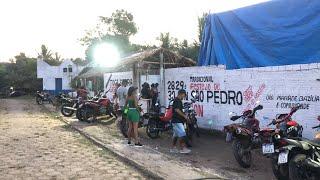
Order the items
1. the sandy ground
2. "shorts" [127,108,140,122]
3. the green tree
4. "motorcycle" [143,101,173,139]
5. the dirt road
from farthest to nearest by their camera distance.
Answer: the green tree → "motorcycle" [143,101,173,139] → "shorts" [127,108,140,122] → the sandy ground → the dirt road

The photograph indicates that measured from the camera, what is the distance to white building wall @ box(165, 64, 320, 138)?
11.7 meters

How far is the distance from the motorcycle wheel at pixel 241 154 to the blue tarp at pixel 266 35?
13.8ft

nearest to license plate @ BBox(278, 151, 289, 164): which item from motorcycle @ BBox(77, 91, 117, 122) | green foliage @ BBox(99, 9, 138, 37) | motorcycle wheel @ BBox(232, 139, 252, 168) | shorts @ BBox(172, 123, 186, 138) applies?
motorcycle wheel @ BBox(232, 139, 252, 168)

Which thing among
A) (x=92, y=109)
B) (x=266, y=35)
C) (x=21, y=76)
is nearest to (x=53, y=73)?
(x=21, y=76)

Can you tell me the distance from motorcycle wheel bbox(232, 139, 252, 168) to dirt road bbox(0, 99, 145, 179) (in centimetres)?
209

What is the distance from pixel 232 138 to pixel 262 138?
0.80m

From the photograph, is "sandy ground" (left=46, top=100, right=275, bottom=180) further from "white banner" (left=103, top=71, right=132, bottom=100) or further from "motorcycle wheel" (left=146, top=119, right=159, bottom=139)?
"white banner" (left=103, top=71, right=132, bottom=100)

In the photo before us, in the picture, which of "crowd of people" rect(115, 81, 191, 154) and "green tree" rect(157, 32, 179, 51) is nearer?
"crowd of people" rect(115, 81, 191, 154)

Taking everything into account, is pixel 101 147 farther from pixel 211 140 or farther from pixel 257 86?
pixel 257 86

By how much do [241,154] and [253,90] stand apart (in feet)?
13.0

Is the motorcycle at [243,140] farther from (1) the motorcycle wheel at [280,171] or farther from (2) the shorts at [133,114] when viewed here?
(2) the shorts at [133,114]

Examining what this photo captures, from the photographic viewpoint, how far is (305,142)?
784 centimetres

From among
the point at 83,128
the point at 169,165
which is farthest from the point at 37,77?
the point at 169,165

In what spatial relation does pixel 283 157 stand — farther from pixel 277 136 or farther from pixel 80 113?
pixel 80 113
